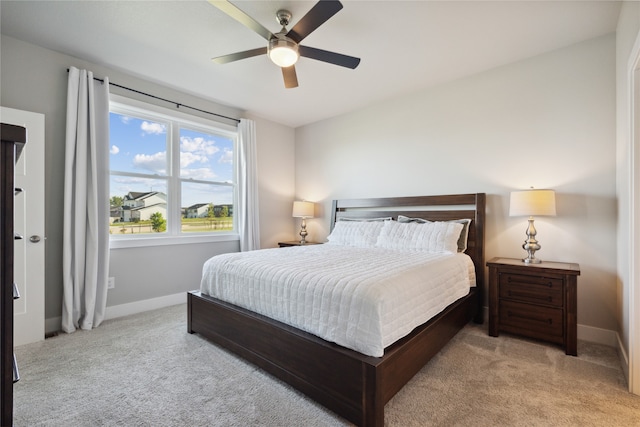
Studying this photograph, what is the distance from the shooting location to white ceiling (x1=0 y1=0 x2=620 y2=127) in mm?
2266

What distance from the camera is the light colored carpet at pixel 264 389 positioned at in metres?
1.64

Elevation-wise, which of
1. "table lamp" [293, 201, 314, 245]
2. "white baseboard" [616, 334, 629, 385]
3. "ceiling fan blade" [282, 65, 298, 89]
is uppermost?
"ceiling fan blade" [282, 65, 298, 89]

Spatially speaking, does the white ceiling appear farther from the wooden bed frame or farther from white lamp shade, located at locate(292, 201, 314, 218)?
white lamp shade, located at locate(292, 201, 314, 218)

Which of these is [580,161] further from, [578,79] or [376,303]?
[376,303]

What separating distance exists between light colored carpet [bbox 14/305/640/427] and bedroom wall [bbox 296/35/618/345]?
89cm

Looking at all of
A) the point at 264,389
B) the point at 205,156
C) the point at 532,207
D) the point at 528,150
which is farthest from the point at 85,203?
the point at 528,150

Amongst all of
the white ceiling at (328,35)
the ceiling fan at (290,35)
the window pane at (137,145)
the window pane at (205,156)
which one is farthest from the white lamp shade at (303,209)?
the ceiling fan at (290,35)

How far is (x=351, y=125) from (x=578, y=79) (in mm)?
2611

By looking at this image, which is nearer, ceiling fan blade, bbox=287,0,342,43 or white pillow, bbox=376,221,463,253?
ceiling fan blade, bbox=287,0,342,43

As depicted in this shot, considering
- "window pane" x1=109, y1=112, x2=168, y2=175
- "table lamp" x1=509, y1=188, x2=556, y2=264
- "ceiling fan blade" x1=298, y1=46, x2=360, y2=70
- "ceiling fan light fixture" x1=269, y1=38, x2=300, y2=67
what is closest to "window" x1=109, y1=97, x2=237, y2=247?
"window pane" x1=109, y1=112, x2=168, y2=175

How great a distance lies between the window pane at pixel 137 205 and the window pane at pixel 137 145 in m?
0.15

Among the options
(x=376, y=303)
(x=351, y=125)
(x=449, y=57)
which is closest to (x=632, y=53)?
(x=449, y=57)

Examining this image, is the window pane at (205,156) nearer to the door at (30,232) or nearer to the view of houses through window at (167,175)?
the view of houses through window at (167,175)

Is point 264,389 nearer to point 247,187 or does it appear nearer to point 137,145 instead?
point 247,187
